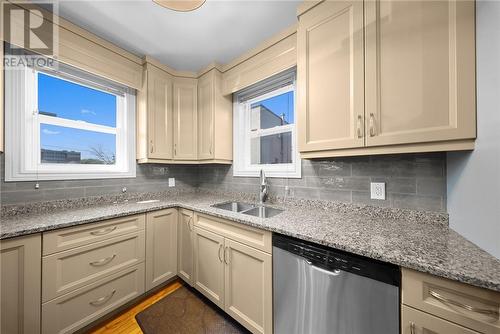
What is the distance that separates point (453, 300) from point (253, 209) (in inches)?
53.9

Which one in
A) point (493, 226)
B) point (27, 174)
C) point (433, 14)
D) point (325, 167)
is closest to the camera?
point (493, 226)

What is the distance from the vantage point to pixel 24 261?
1084 mm

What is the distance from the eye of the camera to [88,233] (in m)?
1.34

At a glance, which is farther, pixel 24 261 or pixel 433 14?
pixel 24 261

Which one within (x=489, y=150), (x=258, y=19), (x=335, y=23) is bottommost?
(x=489, y=150)

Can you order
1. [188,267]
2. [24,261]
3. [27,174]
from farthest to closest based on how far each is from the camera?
[188,267] → [27,174] → [24,261]

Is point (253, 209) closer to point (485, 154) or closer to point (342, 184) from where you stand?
point (342, 184)

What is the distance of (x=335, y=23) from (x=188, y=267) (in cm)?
232

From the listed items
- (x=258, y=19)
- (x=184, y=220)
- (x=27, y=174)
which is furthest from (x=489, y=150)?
(x=27, y=174)

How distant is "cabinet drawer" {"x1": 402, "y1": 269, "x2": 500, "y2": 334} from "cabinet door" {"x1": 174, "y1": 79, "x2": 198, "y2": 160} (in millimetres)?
2210

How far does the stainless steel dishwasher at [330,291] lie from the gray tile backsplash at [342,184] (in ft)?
2.23

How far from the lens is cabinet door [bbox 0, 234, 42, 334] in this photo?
1030 mm

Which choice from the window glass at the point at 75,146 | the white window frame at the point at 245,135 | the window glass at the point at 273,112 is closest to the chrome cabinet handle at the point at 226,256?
the white window frame at the point at 245,135

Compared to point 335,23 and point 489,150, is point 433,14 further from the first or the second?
point 489,150
